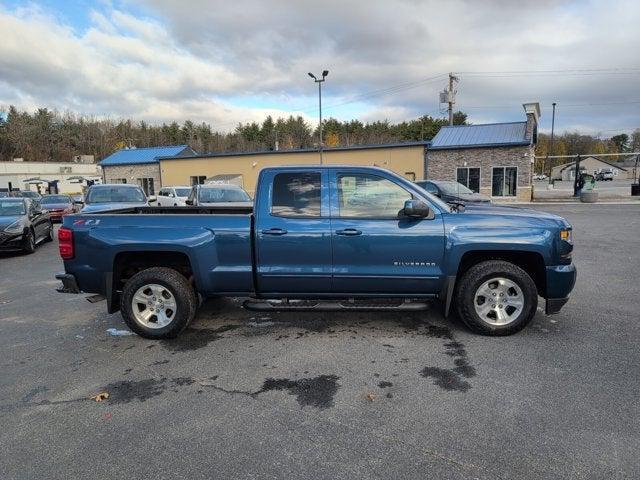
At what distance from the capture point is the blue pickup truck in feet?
15.6

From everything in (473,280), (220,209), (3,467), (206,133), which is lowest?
(3,467)

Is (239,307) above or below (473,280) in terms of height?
below

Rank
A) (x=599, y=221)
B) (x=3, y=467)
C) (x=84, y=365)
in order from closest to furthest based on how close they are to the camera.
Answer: (x=3, y=467)
(x=84, y=365)
(x=599, y=221)

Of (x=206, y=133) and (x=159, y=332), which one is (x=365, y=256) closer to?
(x=159, y=332)

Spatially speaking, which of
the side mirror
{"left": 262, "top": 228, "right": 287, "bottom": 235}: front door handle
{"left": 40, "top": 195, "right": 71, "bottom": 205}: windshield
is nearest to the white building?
{"left": 40, "top": 195, "right": 71, "bottom": 205}: windshield

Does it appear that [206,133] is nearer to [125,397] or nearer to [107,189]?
[107,189]

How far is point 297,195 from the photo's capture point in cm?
494

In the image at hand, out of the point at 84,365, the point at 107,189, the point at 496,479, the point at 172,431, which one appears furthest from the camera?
the point at 107,189

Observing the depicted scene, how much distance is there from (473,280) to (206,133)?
102599mm

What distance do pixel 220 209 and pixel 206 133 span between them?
329ft

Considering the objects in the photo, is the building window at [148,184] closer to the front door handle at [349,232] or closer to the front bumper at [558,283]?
the front door handle at [349,232]

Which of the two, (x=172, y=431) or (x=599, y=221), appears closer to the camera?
(x=172, y=431)

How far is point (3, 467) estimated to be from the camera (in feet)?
9.34

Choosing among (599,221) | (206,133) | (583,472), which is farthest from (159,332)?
(206,133)
